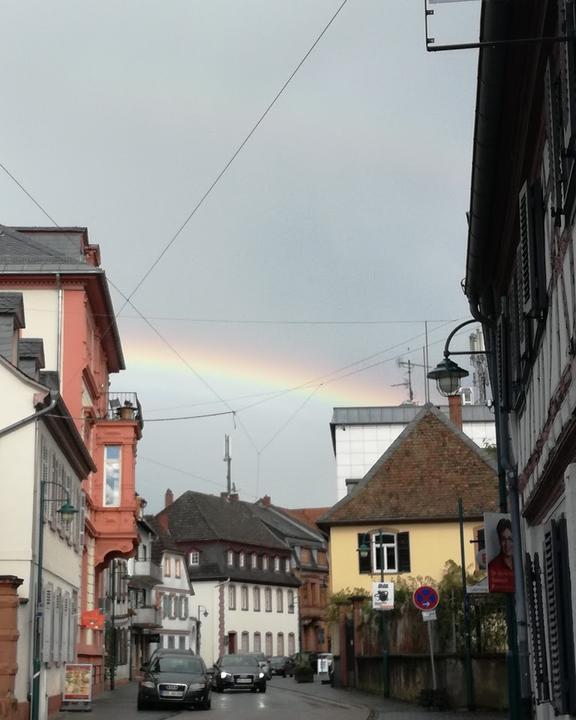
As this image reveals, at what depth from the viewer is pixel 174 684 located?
121 ft

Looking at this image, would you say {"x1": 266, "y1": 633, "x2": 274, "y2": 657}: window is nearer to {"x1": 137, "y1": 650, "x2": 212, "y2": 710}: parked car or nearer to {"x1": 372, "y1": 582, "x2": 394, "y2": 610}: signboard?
{"x1": 137, "y1": 650, "x2": 212, "y2": 710}: parked car

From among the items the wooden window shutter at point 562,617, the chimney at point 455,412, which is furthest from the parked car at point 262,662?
the wooden window shutter at point 562,617

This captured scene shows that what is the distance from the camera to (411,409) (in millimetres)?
93000

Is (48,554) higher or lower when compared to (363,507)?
lower

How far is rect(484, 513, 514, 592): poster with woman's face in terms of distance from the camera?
17688mm

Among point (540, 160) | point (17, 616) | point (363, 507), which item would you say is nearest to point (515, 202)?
point (540, 160)

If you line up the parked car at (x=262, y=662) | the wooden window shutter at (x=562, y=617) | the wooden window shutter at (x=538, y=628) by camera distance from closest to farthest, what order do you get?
the wooden window shutter at (x=562, y=617), the wooden window shutter at (x=538, y=628), the parked car at (x=262, y=662)

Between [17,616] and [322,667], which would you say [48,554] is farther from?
[322,667]

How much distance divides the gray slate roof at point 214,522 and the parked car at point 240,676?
54.6 m

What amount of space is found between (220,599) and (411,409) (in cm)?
2427

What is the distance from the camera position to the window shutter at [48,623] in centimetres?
3094

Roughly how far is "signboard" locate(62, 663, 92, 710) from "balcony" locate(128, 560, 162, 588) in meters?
44.5

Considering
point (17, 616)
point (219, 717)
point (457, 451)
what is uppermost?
point (457, 451)

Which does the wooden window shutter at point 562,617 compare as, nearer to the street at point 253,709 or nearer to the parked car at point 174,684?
the street at point 253,709
